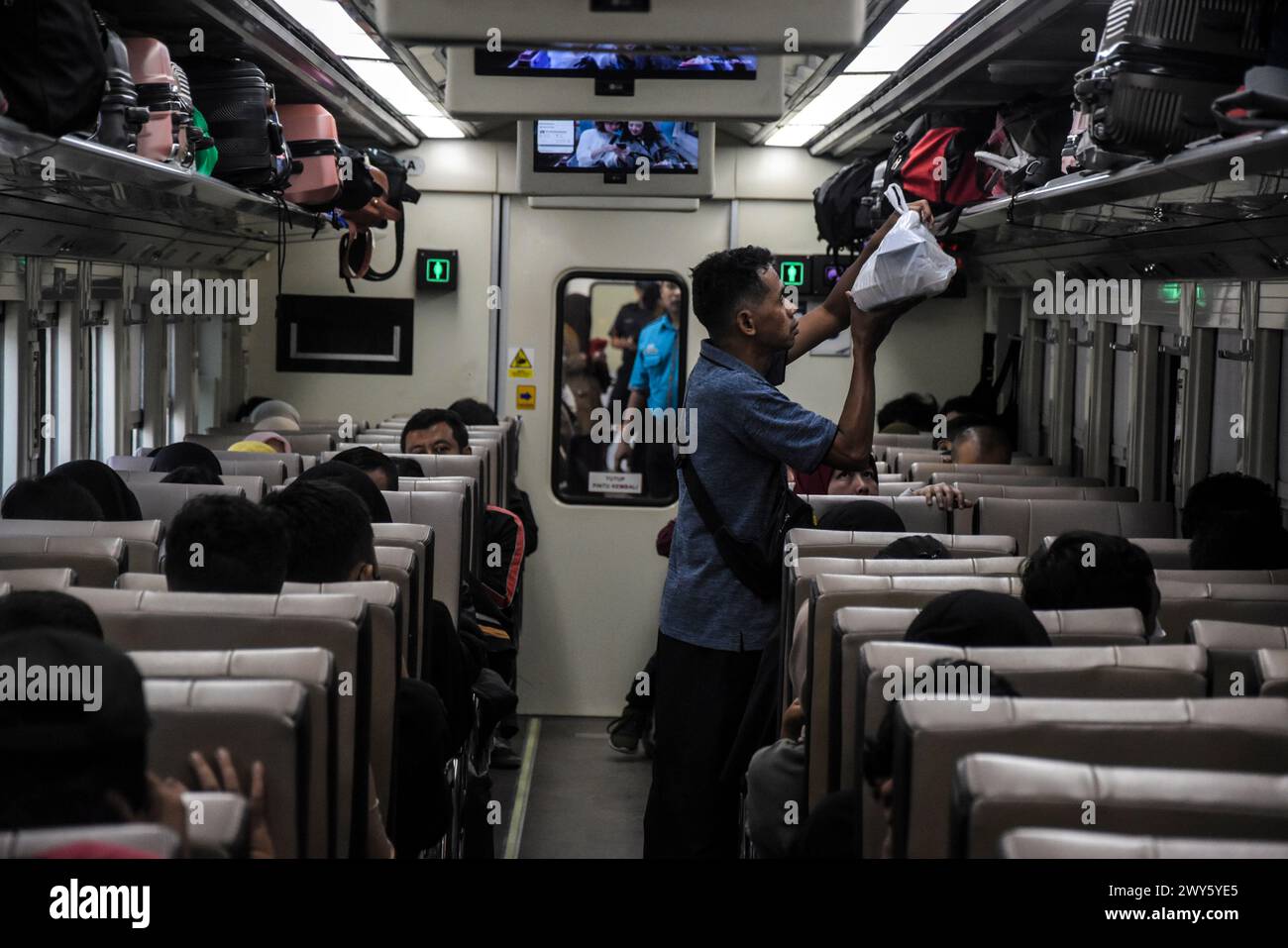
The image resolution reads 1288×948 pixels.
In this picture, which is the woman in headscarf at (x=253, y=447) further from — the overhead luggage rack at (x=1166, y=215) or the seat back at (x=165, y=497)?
the overhead luggage rack at (x=1166, y=215)

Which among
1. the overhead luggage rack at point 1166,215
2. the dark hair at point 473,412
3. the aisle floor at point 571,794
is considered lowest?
the aisle floor at point 571,794

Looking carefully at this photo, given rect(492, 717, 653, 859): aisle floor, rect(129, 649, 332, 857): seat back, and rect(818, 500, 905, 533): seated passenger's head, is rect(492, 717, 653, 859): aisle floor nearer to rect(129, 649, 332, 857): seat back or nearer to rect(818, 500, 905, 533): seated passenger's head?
rect(818, 500, 905, 533): seated passenger's head

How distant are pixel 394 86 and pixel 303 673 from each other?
191 inches

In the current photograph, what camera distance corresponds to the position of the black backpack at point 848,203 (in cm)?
732

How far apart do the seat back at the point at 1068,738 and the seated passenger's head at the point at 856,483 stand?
10.9ft

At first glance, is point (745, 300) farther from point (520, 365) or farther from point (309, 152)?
point (520, 365)

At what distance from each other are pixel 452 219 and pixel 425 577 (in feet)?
18.0

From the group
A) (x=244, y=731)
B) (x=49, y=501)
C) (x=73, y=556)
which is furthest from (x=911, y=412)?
(x=244, y=731)

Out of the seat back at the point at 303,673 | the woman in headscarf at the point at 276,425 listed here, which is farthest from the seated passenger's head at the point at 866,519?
the woman in headscarf at the point at 276,425

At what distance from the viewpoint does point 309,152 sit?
Result: 6.32 metres

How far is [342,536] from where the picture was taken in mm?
3250

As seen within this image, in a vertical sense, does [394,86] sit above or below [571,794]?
above

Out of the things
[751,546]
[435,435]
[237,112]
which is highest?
[237,112]
